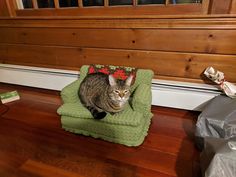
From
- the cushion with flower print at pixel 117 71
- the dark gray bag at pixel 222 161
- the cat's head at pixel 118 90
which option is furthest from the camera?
the cushion with flower print at pixel 117 71

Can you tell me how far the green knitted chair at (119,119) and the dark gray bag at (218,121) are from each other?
1.29 feet

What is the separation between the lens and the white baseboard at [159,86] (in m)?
1.71

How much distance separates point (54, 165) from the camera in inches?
52.0

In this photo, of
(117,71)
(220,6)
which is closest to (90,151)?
(117,71)

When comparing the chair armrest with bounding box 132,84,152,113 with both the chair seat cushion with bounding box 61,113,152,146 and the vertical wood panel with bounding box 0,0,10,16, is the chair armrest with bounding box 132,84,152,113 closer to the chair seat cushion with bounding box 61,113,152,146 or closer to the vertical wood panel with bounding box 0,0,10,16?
the chair seat cushion with bounding box 61,113,152,146

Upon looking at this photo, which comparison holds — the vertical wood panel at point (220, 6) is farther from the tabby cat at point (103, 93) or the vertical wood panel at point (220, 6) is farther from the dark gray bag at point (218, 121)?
the tabby cat at point (103, 93)

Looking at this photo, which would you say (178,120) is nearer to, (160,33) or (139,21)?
(160,33)

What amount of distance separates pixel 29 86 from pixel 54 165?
1.54 metres

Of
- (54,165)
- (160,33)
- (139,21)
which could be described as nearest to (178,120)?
(160,33)

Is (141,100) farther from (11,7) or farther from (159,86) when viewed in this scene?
(11,7)

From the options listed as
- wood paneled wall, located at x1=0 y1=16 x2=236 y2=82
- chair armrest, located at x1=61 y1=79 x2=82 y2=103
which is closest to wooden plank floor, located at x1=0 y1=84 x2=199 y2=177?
chair armrest, located at x1=61 y1=79 x2=82 y2=103

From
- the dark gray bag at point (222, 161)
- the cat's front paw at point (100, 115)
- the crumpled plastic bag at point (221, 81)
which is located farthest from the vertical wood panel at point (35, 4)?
the dark gray bag at point (222, 161)

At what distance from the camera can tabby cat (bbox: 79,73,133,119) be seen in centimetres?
136

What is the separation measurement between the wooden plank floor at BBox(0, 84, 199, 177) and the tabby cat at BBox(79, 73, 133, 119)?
0.27 meters
